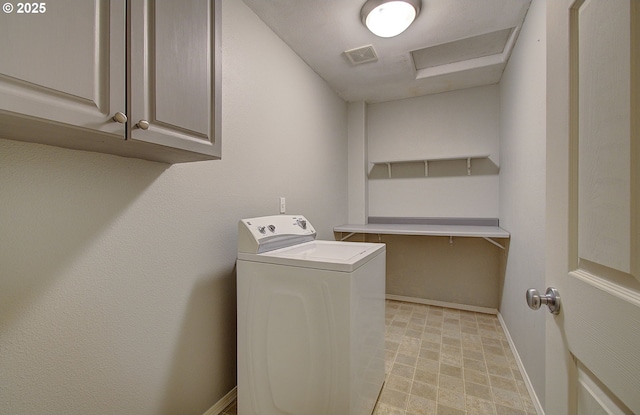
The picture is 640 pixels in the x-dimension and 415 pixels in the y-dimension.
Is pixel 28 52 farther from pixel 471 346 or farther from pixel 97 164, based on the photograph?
pixel 471 346

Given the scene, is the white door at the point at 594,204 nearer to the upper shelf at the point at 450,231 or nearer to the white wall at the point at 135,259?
the white wall at the point at 135,259

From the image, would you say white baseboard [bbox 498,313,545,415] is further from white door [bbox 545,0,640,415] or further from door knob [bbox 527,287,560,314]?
door knob [bbox 527,287,560,314]

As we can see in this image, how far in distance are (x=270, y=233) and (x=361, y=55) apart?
5.68 ft

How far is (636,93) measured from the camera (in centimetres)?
46

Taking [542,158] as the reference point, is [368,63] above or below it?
above

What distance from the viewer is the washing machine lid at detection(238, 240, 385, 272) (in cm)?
122

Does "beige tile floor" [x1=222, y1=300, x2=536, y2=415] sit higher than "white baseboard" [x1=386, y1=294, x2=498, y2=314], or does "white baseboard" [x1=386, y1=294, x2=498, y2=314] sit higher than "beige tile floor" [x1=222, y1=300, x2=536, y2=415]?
"white baseboard" [x1=386, y1=294, x2=498, y2=314]

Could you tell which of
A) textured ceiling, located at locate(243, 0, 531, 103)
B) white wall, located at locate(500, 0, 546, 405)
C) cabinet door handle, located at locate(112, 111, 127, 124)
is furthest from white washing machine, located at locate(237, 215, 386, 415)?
textured ceiling, located at locate(243, 0, 531, 103)

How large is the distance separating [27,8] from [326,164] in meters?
2.34

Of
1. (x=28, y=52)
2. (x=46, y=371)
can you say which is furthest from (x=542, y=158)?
(x=46, y=371)

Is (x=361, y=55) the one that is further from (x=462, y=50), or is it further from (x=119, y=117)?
(x=119, y=117)

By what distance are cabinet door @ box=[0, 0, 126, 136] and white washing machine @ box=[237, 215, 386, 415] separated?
2.85ft

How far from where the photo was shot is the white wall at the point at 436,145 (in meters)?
2.93

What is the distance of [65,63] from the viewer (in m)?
0.64
